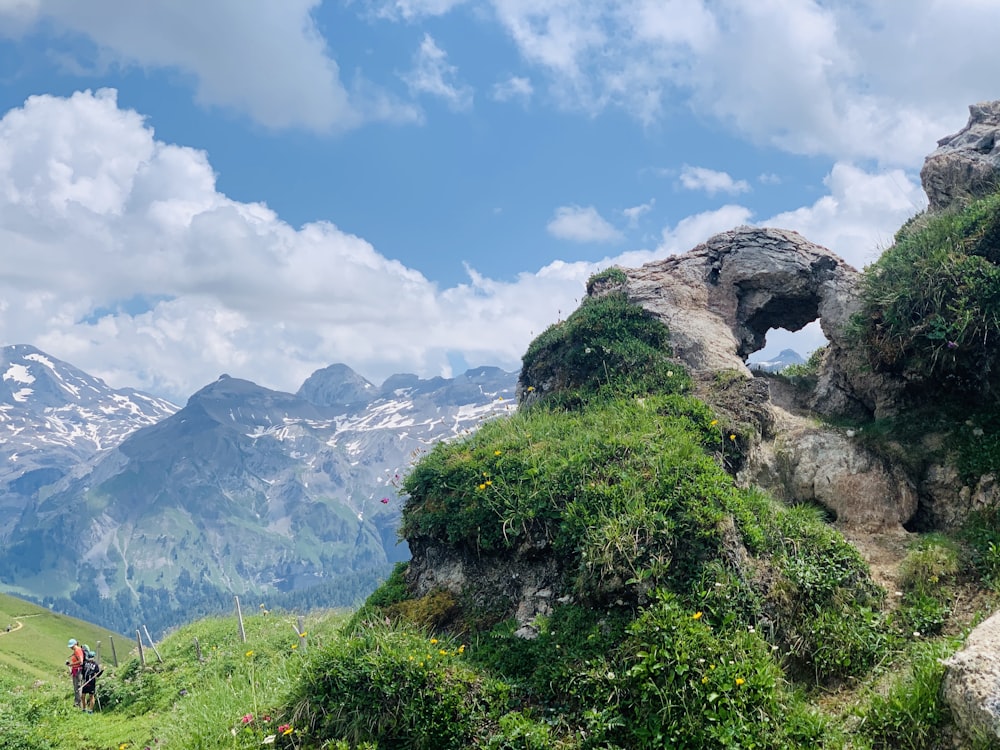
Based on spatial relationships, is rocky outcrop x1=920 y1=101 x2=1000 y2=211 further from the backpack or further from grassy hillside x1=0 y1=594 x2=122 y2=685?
grassy hillside x1=0 y1=594 x2=122 y2=685

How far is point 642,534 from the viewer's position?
10.4 meters

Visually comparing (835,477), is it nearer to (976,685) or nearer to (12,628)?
(976,685)

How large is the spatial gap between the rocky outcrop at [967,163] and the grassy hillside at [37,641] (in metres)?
34.0

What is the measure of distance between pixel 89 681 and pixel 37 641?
74667 mm

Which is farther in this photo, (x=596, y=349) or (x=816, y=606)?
(x=596, y=349)

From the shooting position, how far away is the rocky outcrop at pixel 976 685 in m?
6.79

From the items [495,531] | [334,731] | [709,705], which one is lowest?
[334,731]

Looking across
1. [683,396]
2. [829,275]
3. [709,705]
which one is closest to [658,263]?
[829,275]

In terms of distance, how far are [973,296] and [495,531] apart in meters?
10.4

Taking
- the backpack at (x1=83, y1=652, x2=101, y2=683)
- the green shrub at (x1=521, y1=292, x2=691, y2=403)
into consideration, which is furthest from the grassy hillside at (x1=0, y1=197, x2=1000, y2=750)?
the backpack at (x1=83, y1=652, x2=101, y2=683)

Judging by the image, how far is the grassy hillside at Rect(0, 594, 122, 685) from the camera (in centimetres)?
4547

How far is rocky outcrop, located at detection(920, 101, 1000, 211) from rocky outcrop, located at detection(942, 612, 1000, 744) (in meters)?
12.9

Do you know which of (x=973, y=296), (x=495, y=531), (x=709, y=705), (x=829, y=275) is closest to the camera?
(x=709, y=705)

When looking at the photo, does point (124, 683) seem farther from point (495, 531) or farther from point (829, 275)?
point (829, 275)
